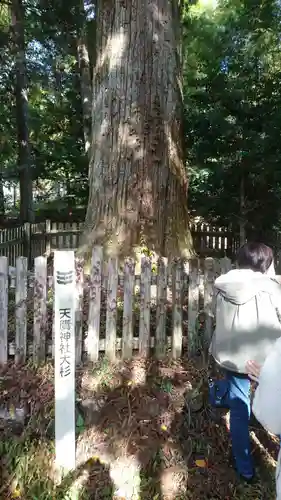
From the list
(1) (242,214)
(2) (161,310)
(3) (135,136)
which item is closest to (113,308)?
(2) (161,310)

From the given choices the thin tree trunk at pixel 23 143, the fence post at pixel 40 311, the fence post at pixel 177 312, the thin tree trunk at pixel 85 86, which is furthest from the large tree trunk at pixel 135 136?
the thin tree trunk at pixel 23 143

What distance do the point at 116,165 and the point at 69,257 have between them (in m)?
2.49

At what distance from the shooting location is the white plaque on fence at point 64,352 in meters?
2.45

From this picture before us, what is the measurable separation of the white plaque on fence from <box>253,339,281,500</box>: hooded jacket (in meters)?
1.41

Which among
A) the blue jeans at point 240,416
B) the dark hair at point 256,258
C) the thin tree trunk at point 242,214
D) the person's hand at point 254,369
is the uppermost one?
the thin tree trunk at point 242,214

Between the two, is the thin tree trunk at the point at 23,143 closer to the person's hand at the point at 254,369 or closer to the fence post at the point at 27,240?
the fence post at the point at 27,240

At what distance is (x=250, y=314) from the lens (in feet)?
8.06

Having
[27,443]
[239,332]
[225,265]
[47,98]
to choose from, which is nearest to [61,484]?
[27,443]

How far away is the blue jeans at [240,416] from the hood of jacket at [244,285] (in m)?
0.54

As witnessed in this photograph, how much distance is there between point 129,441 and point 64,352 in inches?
34.6

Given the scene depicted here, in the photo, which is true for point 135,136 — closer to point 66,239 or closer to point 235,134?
point 235,134

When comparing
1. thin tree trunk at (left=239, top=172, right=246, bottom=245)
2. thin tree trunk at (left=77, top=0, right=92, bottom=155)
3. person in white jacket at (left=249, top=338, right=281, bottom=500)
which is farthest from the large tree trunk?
thin tree trunk at (left=77, top=0, right=92, bottom=155)

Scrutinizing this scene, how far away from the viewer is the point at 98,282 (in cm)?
328

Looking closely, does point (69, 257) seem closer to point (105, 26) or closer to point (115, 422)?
point (115, 422)
